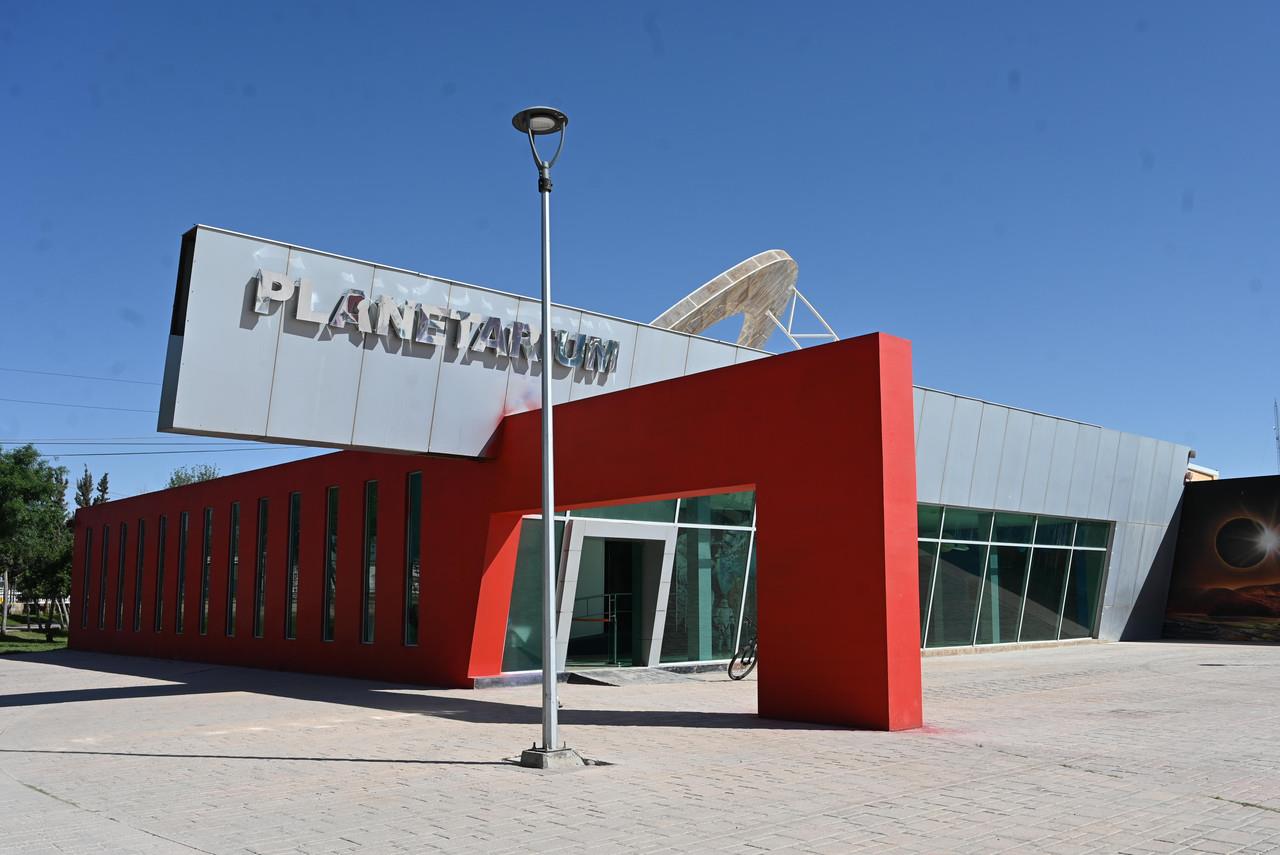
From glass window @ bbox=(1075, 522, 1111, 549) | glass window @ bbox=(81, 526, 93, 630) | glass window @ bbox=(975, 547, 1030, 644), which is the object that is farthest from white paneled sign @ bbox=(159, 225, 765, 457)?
glass window @ bbox=(81, 526, 93, 630)

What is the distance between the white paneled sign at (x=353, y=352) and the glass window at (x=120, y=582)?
23.6 m

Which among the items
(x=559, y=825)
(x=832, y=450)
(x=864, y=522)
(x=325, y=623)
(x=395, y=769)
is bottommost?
(x=325, y=623)

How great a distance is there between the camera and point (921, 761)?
9.77 metres

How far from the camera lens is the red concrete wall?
1235cm

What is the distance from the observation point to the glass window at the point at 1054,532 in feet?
95.5

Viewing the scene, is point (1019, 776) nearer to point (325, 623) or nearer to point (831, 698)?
point (831, 698)

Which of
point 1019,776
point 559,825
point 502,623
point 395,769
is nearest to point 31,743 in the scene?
point 395,769

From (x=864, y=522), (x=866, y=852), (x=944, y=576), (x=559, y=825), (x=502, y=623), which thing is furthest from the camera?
(x=944, y=576)

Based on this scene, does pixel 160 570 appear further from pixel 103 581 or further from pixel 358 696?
pixel 358 696

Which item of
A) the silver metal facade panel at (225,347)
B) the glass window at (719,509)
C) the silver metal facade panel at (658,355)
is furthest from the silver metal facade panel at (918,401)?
the silver metal facade panel at (225,347)

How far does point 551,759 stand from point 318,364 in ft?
28.3

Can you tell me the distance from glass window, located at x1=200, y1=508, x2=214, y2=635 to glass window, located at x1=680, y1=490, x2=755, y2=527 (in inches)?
617

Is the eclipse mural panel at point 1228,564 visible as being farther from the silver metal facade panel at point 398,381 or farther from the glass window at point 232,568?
the glass window at point 232,568

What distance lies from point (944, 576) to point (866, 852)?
21.6 m
